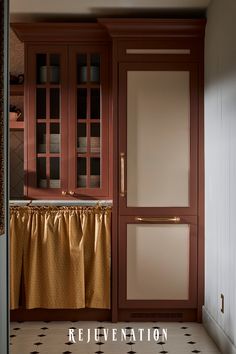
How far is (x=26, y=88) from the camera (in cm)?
468

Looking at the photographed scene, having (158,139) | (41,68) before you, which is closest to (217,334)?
(158,139)

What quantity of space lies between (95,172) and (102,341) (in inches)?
53.1

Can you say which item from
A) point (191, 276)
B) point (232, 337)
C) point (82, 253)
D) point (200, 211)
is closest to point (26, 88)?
point (82, 253)

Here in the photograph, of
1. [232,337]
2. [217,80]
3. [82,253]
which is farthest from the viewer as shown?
[82,253]

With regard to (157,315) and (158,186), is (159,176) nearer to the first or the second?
(158,186)

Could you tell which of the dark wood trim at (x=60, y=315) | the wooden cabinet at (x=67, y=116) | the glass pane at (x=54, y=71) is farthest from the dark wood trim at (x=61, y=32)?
the dark wood trim at (x=60, y=315)

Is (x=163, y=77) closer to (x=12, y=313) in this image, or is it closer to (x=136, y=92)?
(x=136, y=92)

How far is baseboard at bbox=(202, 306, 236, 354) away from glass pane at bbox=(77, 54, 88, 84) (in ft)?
6.65

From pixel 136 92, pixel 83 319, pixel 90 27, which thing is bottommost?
pixel 83 319

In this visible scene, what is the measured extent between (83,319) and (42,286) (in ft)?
1.37

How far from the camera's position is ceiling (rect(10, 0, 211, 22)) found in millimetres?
4285

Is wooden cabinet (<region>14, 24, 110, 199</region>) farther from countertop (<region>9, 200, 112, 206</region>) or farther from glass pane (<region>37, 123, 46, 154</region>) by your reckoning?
countertop (<region>9, 200, 112, 206</region>)

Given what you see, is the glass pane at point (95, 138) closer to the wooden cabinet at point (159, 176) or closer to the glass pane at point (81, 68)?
the wooden cabinet at point (159, 176)

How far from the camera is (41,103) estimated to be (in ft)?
15.5
